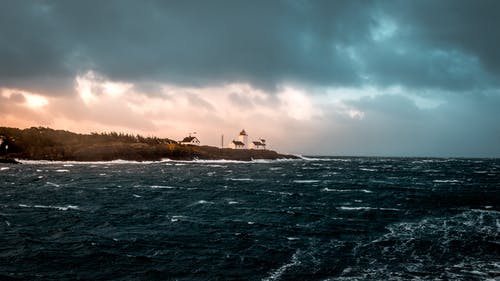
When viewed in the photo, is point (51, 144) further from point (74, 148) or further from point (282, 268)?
point (282, 268)

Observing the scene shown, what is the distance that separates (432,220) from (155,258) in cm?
2570

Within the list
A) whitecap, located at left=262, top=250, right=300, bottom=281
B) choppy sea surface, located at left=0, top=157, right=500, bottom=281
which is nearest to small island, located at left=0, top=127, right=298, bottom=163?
choppy sea surface, located at left=0, top=157, right=500, bottom=281

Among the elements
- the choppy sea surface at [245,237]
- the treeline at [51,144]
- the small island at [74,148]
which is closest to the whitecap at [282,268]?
the choppy sea surface at [245,237]

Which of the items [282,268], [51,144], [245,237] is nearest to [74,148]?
[51,144]

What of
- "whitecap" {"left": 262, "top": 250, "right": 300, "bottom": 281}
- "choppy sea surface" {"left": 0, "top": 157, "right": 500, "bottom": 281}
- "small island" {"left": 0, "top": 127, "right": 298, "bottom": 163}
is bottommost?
"whitecap" {"left": 262, "top": 250, "right": 300, "bottom": 281}

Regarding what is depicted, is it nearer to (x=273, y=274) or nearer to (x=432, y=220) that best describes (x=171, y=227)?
(x=273, y=274)

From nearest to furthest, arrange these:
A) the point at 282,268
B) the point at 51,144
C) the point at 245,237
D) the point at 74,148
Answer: the point at 282,268, the point at 245,237, the point at 74,148, the point at 51,144

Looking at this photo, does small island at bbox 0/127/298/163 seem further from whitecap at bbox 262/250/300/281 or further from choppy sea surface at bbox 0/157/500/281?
whitecap at bbox 262/250/300/281

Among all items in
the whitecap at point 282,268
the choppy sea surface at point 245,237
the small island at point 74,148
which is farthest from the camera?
the small island at point 74,148

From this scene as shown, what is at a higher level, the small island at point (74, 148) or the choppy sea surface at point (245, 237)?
the small island at point (74, 148)

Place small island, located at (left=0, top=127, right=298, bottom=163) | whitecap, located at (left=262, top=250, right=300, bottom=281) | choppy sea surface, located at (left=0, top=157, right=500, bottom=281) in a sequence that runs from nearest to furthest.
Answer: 1. whitecap, located at (left=262, top=250, right=300, bottom=281)
2. choppy sea surface, located at (left=0, top=157, right=500, bottom=281)
3. small island, located at (left=0, top=127, right=298, bottom=163)

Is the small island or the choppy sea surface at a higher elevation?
the small island

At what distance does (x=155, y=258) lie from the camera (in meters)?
24.8

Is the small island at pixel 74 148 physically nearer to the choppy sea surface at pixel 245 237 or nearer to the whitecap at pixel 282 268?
the choppy sea surface at pixel 245 237
